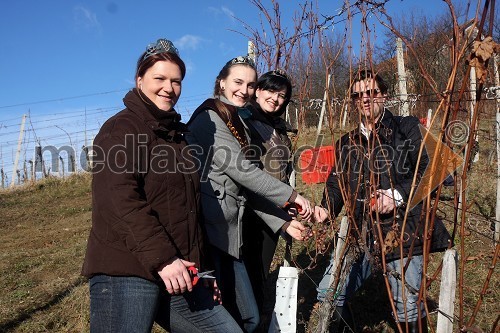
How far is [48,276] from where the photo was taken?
529 cm

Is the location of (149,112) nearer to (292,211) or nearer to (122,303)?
(122,303)

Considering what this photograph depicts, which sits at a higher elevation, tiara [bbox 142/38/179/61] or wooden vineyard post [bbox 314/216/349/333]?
tiara [bbox 142/38/179/61]

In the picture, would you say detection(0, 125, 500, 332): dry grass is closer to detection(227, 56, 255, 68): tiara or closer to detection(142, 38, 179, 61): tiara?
detection(227, 56, 255, 68): tiara

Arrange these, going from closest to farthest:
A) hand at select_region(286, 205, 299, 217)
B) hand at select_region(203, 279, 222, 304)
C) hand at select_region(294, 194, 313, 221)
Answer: hand at select_region(203, 279, 222, 304) < hand at select_region(294, 194, 313, 221) < hand at select_region(286, 205, 299, 217)

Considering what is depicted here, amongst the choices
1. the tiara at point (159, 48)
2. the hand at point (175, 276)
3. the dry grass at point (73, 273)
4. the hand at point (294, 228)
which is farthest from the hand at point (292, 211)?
the tiara at point (159, 48)

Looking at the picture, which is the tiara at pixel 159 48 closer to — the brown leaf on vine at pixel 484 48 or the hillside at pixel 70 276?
the hillside at pixel 70 276

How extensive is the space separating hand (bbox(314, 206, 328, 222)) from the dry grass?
0.17 metres

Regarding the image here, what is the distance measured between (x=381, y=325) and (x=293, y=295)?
119cm

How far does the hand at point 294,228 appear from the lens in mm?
2514

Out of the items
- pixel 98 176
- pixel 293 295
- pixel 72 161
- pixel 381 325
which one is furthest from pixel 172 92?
pixel 72 161

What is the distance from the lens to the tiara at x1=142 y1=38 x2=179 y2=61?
1.72m

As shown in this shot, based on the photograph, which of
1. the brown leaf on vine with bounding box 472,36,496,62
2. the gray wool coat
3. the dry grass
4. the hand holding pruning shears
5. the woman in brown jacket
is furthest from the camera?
the dry grass

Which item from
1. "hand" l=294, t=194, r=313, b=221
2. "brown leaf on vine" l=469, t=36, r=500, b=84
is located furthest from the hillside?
"brown leaf on vine" l=469, t=36, r=500, b=84

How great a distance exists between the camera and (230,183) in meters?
2.20
